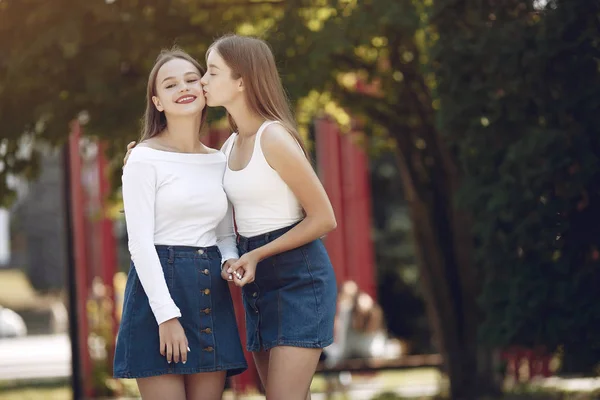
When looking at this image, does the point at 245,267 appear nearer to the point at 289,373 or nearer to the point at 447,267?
the point at 289,373

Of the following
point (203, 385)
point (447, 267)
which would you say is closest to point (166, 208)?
point (203, 385)

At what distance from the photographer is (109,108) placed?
306 inches

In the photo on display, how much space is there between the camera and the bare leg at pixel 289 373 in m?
3.74

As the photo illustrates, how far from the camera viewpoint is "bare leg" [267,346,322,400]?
147 inches

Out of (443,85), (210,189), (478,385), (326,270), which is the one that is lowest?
(478,385)

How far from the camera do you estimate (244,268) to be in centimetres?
376

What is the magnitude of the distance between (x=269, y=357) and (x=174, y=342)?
385 millimetres

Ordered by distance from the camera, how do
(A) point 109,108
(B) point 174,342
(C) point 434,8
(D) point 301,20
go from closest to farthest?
(B) point 174,342 → (C) point 434,8 → (D) point 301,20 → (A) point 109,108

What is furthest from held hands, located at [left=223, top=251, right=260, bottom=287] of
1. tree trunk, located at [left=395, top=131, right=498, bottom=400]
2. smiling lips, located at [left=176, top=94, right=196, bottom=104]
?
tree trunk, located at [left=395, top=131, right=498, bottom=400]

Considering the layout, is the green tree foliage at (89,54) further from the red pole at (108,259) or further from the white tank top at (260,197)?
the red pole at (108,259)

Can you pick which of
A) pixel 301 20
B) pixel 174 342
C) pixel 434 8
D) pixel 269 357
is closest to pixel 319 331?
pixel 269 357

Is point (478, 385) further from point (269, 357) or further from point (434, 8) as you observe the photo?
point (269, 357)

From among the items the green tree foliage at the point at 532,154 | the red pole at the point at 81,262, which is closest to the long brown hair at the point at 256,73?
the green tree foliage at the point at 532,154

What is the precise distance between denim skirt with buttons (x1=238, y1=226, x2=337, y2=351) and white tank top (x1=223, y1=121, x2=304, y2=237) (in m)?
0.04
